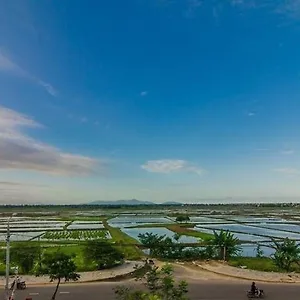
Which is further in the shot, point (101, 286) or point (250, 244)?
point (250, 244)

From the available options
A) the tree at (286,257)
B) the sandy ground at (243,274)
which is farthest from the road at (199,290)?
the tree at (286,257)

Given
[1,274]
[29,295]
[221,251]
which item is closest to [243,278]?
[221,251]

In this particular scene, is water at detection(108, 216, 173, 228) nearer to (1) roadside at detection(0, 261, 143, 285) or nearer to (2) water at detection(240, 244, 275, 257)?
(2) water at detection(240, 244, 275, 257)

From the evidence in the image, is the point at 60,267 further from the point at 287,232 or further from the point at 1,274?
the point at 287,232

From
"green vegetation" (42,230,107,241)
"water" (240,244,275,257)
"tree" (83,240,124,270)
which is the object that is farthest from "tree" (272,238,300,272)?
"green vegetation" (42,230,107,241)

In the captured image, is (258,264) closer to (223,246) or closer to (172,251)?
(223,246)

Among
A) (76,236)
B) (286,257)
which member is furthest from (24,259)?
(76,236)
